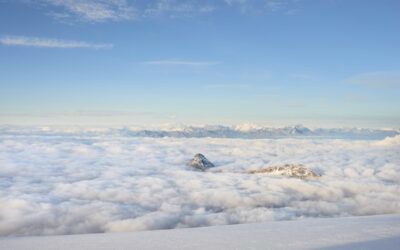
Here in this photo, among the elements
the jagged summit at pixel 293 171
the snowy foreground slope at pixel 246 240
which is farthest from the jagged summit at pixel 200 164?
the snowy foreground slope at pixel 246 240

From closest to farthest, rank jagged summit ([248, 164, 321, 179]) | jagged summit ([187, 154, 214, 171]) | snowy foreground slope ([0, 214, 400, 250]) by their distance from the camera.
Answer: snowy foreground slope ([0, 214, 400, 250]) < jagged summit ([248, 164, 321, 179]) < jagged summit ([187, 154, 214, 171])

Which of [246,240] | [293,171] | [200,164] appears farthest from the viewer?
[200,164]

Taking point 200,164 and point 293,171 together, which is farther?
point 200,164

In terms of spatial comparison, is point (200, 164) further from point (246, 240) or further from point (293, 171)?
point (246, 240)

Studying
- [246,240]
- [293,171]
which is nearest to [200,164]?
[293,171]

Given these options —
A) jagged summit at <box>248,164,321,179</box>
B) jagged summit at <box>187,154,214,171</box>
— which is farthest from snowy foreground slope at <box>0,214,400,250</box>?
jagged summit at <box>187,154,214,171</box>

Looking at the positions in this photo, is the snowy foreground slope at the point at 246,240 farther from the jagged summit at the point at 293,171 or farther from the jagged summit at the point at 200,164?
the jagged summit at the point at 200,164

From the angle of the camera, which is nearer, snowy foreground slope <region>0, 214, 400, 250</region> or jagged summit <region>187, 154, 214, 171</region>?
snowy foreground slope <region>0, 214, 400, 250</region>

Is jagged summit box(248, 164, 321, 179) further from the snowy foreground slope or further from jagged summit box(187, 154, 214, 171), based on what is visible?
the snowy foreground slope

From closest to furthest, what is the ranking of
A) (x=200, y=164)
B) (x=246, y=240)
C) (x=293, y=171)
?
(x=246, y=240) → (x=293, y=171) → (x=200, y=164)

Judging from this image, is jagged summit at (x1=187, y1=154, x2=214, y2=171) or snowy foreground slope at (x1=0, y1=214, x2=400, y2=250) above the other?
snowy foreground slope at (x1=0, y1=214, x2=400, y2=250)

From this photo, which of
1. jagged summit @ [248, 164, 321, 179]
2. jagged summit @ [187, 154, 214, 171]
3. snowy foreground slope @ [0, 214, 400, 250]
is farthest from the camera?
jagged summit @ [187, 154, 214, 171]

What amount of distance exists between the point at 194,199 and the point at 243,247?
2116 cm

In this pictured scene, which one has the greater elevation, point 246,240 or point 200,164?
point 246,240
